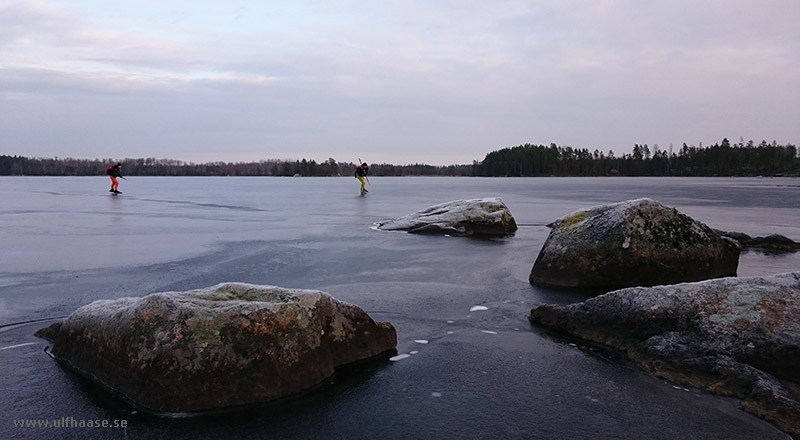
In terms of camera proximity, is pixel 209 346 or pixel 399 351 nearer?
pixel 209 346

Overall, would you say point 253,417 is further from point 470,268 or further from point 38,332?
point 470,268

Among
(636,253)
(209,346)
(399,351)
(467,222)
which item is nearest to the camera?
(209,346)

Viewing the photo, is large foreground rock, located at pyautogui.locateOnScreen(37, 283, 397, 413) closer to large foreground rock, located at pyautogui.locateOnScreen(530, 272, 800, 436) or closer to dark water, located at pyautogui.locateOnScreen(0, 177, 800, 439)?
dark water, located at pyautogui.locateOnScreen(0, 177, 800, 439)

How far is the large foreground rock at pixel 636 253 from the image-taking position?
33.7 feet

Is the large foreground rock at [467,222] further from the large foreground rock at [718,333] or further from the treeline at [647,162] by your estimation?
the treeline at [647,162]

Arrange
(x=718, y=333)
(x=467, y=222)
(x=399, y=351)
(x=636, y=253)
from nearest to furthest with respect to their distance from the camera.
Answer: (x=718, y=333), (x=399, y=351), (x=636, y=253), (x=467, y=222)

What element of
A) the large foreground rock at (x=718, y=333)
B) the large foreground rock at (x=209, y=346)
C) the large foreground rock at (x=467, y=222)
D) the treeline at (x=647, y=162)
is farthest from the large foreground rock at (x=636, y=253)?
the treeline at (x=647, y=162)

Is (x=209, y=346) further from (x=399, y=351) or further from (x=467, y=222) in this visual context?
(x=467, y=222)

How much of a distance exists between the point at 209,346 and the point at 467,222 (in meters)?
13.9

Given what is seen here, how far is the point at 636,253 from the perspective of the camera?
10.3 metres

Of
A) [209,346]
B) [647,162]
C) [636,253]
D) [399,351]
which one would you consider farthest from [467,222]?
[647,162]

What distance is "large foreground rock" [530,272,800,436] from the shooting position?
556 centimetres

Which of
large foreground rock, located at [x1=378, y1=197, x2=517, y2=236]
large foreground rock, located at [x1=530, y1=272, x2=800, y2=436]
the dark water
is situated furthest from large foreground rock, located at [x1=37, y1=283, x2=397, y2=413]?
large foreground rock, located at [x1=378, y1=197, x2=517, y2=236]

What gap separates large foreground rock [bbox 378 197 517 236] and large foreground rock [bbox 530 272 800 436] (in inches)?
426
